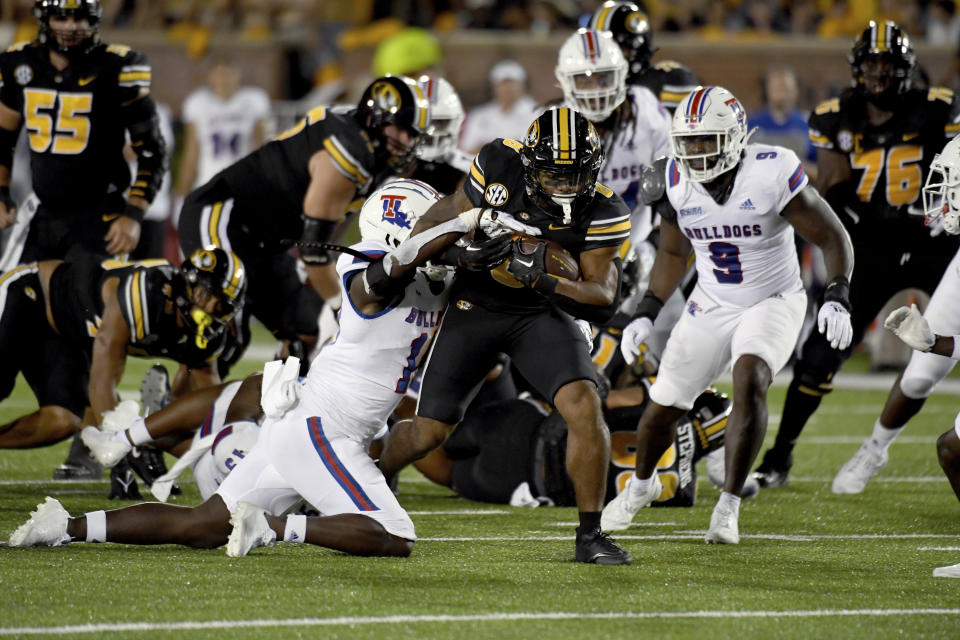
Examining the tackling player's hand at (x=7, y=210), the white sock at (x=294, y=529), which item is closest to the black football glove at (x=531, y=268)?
the white sock at (x=294, y=529)

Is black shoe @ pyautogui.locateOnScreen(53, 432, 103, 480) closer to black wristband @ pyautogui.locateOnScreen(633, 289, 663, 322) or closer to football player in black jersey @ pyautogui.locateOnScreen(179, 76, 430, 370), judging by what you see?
football player in black jersey @ pyautogui.locateOnScreen(179, 76, 430, 370)

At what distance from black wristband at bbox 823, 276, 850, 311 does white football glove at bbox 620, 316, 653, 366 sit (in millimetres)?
710

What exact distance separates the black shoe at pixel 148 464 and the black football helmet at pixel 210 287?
0.58m

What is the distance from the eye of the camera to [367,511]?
463cm

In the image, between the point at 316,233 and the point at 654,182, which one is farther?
the point at 316,233

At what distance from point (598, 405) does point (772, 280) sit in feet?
4.04

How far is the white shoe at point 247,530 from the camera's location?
175 inches

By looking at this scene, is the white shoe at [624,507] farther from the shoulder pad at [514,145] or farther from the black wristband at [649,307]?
the shoulder pad at [514,145]

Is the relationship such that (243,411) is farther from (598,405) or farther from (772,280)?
(772,280)

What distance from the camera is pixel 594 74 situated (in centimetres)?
707

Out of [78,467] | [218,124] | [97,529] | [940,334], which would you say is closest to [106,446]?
[78,467]

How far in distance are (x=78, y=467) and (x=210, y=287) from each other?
4.37 feet

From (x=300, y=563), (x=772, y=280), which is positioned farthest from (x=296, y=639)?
(x=772, y=280)

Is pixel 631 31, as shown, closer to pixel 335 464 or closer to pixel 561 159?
pixel 561 159
